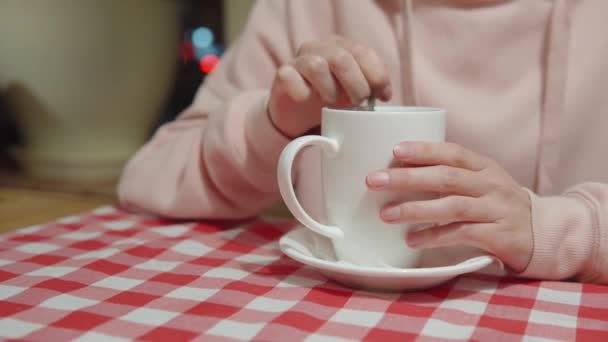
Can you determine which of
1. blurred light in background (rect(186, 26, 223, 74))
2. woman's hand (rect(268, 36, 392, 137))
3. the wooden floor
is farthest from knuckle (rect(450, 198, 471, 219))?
blurred light in background (rect(186, 26, 223, 74))

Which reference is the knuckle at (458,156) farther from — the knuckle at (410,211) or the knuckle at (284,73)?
the knuckle at (284,73)

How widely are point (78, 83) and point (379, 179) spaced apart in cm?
93

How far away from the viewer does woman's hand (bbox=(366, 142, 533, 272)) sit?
533 millimetres

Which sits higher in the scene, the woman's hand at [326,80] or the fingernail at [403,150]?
the woman's hand at [326,80]

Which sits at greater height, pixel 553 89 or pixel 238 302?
pixel 553 89

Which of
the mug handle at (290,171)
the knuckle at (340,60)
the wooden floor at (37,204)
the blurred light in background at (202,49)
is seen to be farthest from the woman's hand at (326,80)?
the blurred light in background at (202,49)

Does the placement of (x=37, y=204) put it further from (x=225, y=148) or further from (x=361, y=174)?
(x=361, y=174)

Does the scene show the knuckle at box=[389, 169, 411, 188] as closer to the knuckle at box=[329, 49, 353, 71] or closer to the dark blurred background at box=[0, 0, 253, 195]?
the knuckle at box=[329, 49, 353, 71]

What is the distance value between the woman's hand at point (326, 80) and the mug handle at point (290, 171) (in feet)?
0.36

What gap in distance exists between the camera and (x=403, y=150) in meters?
0.53

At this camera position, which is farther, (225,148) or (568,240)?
(225,148)

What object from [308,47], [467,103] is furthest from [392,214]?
[467,103]

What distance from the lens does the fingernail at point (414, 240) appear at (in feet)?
1.81

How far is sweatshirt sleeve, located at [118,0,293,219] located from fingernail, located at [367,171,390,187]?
0.80 ft
